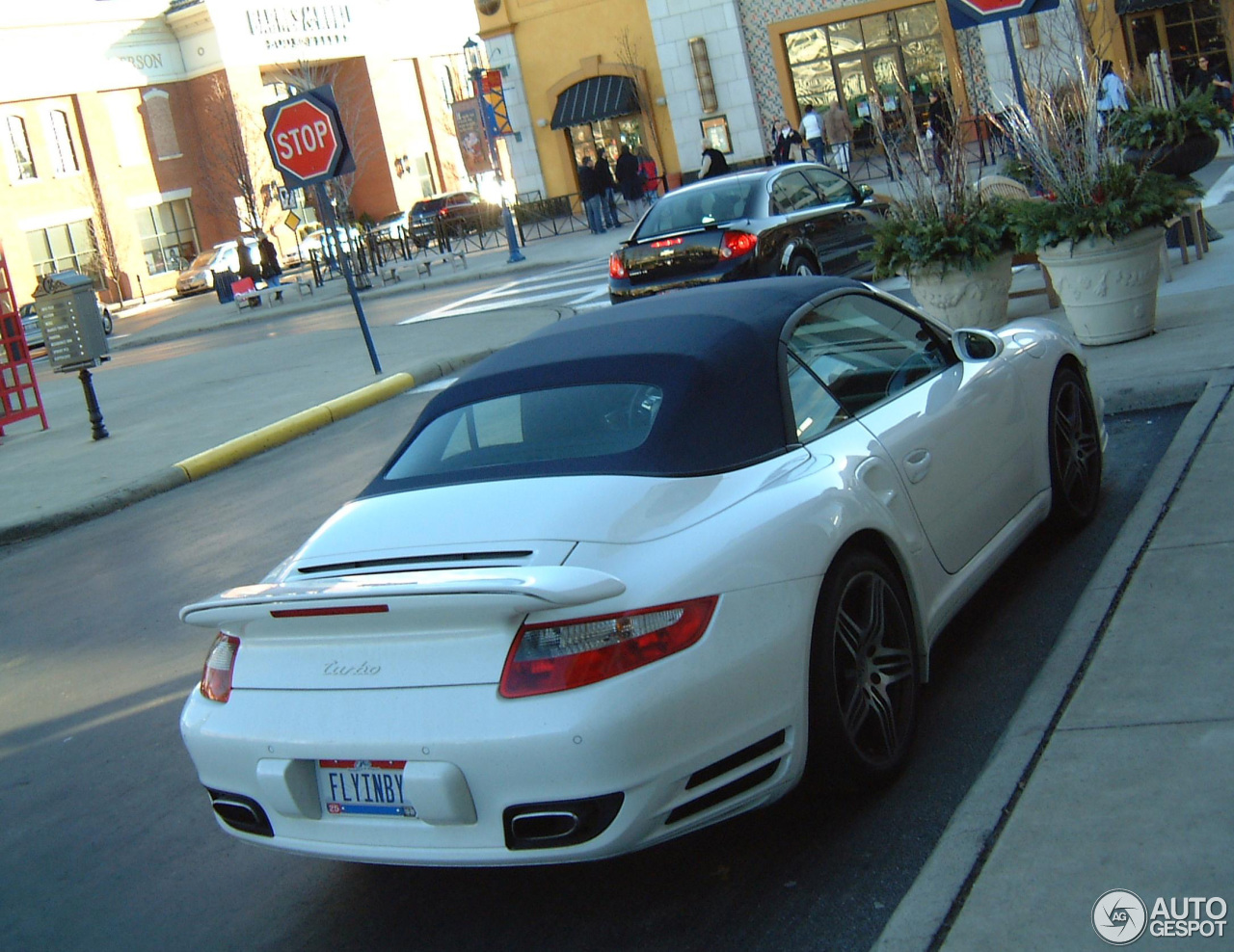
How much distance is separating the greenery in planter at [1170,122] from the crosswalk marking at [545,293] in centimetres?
812

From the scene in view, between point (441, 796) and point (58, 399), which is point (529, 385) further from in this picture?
point (58, 399)

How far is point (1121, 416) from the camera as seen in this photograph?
24.6 feet

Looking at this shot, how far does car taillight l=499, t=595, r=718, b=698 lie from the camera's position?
3.31 m

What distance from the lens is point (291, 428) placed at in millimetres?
13250

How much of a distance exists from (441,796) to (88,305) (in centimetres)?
1229

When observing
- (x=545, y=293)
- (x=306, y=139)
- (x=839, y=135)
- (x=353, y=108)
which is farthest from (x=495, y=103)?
(x=353, y=108)

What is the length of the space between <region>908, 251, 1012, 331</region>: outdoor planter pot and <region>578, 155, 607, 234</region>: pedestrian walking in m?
22.9

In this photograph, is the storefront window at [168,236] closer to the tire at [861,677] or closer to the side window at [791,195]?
the side window at [791,195]

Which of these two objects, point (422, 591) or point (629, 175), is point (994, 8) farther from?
point (629, 175)

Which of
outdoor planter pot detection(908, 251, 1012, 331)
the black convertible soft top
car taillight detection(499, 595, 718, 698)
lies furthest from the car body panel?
car taillight detection(499, 595, 718, 698)

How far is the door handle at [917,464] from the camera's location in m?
4.45

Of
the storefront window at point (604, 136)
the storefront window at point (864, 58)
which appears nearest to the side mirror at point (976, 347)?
the storefront window at point (864, 58)

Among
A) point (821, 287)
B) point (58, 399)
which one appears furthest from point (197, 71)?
point (821, 287)

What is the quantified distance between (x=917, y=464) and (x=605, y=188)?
28.6 metres
